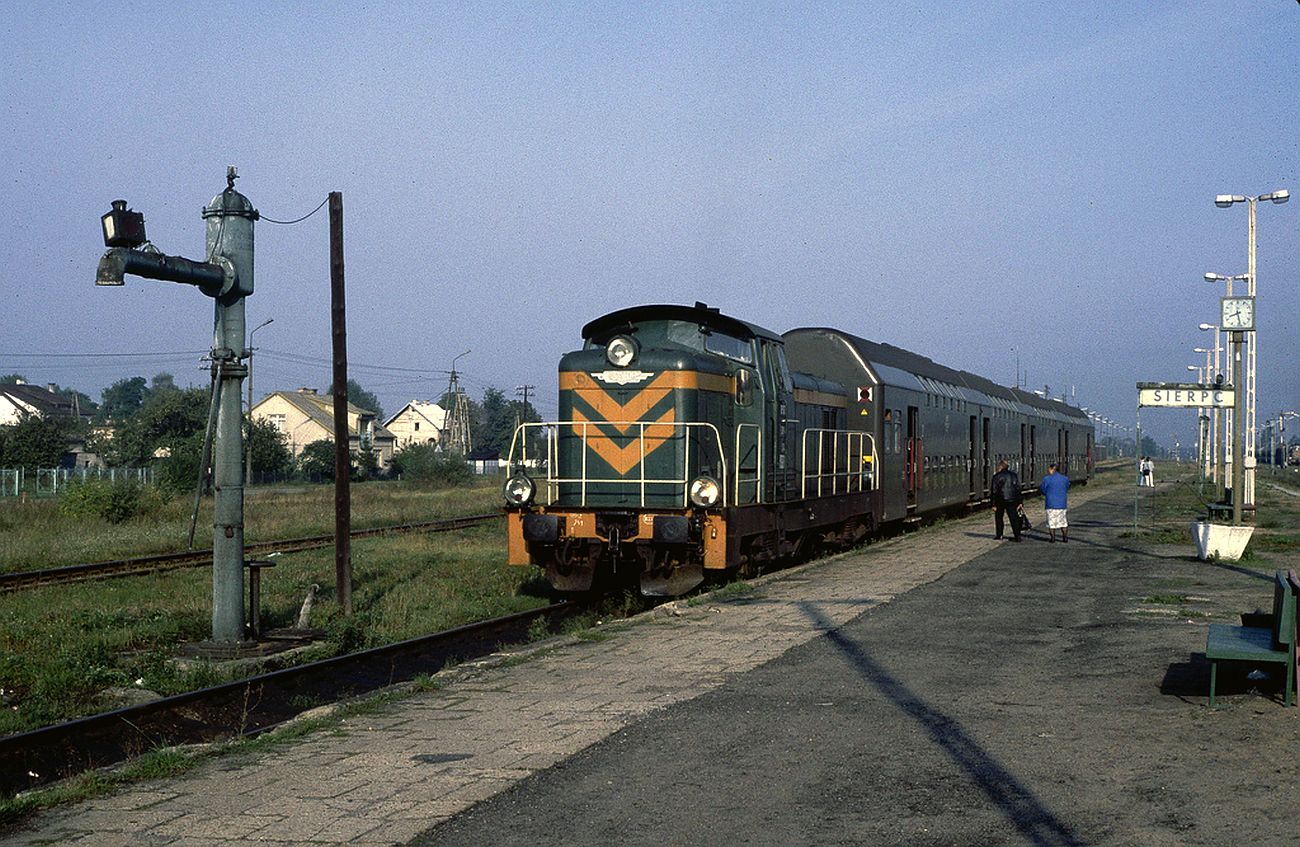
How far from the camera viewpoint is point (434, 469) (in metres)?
68.6

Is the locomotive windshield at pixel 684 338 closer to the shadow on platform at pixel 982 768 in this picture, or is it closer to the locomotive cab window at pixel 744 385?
the locomotive cab window at pixel 744 385

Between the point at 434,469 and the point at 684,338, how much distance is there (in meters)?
54.6

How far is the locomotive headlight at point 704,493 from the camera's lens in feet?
46.1

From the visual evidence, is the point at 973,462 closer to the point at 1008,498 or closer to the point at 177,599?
the point at 1008,498

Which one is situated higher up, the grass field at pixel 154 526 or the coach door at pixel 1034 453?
the coach door at pixel 1034 453

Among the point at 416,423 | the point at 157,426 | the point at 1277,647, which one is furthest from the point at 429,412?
the point at 1277,647

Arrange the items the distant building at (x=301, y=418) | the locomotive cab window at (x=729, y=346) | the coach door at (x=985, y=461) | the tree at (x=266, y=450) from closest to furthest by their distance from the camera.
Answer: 1. the locomotive cab window at (x=729, y=346)
2. the coach door at (x=985, y=461)
3. the tree at (x=266, y=450)
4. the distant building at (x=301, y=418)

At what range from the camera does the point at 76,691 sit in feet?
34.6

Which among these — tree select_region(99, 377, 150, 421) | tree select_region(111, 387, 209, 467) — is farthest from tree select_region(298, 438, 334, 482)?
tree select_region(99, 377, 150, 421)

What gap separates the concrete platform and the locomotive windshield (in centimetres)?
447

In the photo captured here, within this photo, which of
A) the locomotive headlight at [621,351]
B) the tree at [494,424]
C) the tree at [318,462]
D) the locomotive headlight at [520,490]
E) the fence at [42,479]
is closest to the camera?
the locomotive headlight at [520,490]

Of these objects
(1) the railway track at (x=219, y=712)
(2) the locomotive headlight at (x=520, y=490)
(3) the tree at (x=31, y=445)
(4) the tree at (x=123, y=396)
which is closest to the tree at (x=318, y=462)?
(3) the tree at (x=31, y=445)

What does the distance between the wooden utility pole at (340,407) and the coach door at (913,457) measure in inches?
502

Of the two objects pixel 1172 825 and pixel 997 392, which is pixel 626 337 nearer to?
pixel 1172 825
